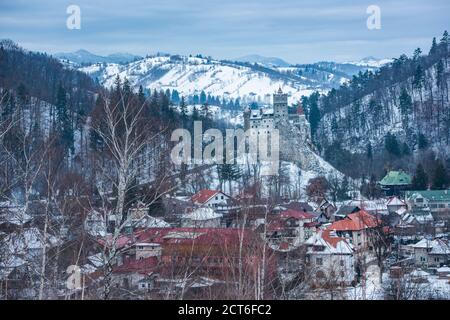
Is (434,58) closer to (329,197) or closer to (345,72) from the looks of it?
(345,72)

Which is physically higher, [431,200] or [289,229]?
[289,229]

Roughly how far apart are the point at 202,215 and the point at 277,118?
16.5 meters

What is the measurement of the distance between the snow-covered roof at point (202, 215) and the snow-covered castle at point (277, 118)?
523 inches

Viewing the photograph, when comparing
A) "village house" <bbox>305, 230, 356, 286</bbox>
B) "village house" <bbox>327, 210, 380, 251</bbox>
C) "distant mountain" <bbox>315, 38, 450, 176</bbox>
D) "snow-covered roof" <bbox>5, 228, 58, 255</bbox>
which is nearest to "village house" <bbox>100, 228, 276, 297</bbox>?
"snow-covered roof" <bbox>5, 228, 58, 255</bbox>

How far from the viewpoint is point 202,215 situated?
9391 millimetres

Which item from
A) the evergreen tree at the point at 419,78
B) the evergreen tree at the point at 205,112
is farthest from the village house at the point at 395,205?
the evergreen tree at the point at 419,78

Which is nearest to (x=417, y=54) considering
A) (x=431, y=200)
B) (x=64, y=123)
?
(x=431, y=200)

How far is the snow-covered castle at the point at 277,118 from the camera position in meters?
24.3

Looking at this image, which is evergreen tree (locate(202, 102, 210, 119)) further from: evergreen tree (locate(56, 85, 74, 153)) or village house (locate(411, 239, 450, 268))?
village house (locate(411, 239, 450, 268))

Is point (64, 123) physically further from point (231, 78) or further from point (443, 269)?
point (231, 78)

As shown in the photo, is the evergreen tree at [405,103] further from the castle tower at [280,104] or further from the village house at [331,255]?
the village house at [331,255]

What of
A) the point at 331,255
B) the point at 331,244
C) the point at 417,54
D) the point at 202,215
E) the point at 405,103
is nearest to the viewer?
the point at 331,255

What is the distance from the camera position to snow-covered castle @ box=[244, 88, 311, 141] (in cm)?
2430
